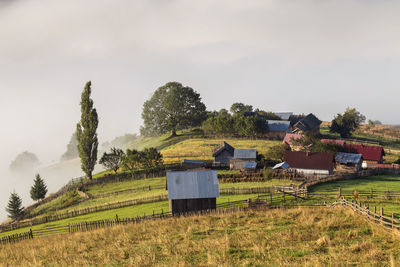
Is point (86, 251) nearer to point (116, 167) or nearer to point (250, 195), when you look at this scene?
point (250, 195)

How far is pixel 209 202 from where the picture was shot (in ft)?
109

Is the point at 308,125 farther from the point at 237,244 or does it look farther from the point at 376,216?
the point at 237,244

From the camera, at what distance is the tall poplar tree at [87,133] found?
64.2 m

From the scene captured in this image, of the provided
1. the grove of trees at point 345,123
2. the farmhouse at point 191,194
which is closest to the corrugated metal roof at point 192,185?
the farmhouse at point 191,194

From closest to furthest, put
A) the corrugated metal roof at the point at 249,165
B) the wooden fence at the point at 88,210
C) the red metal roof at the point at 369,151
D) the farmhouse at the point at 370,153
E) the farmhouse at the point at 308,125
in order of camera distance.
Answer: the wooden fence at the point at 88,210, the corrugated metal roof at the point at 249,165, the farmhouse at the point at 370,153, the red metal roof at the point at 369,151, the farmhouse at the point at 308,125

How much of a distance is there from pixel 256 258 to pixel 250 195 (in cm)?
2395

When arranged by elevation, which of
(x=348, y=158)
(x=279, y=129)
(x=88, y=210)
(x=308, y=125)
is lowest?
(x=88, y=210)

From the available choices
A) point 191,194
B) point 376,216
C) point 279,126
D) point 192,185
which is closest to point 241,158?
point 192,185

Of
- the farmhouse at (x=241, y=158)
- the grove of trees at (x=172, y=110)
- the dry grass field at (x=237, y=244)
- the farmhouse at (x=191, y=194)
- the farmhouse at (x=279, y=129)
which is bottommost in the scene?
the dry grass field at (x=237, y=244)

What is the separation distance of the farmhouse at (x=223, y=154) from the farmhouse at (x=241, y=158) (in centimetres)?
268

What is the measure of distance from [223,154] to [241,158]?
18.7 ft

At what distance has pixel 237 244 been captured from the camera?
19.5 metres

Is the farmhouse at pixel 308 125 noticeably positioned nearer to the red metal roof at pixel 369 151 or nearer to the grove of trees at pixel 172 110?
the red metal roof at pixel 369 151

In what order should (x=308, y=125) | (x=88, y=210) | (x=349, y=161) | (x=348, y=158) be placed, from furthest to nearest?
(x=308, y=125), (x=348, y=158), (x=349, y=161), (x=88, y=210)
